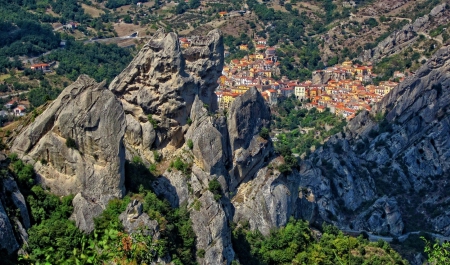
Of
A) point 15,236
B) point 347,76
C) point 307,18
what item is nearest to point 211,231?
point 15,236

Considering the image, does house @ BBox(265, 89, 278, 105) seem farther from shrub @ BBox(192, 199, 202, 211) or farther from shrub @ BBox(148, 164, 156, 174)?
shrub @ BBox(192, 199, 202, 211)

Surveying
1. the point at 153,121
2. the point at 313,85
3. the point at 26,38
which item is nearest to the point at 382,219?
the point at 153,121

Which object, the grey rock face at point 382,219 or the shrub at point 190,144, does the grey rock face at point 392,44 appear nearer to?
the grey rock face at point 382,219

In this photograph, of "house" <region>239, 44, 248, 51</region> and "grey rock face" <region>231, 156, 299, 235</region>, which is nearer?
"grey rock face" <region>231, 156, 299, 235</region>

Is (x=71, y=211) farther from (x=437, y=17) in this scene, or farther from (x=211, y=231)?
(x=437, y=17)

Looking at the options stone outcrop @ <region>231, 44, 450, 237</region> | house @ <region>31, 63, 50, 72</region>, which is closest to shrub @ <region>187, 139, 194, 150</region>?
stone outcrop @ <region>231, 44, 450, 237</region>

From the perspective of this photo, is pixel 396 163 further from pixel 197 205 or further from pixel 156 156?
pixel 197 205
